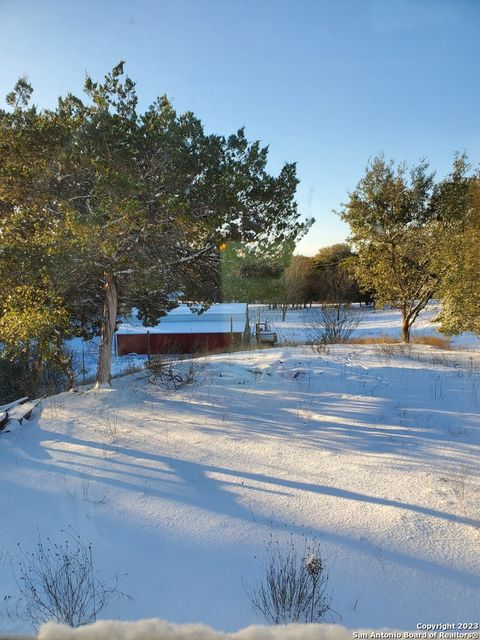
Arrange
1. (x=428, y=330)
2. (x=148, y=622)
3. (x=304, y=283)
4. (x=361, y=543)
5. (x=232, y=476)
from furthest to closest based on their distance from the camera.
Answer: (x=304, y=283), (x=428, y=330), (x=232, y=476), (x=361, y=543), (x=148, y=622)

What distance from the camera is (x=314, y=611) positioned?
262cm

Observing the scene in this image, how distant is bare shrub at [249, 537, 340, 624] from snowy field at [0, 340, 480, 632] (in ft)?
0.24

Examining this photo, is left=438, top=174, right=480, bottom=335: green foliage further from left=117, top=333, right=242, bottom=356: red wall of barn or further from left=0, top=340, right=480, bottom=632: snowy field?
left=117, top=333, right=242, bottom=356: red wall of barn

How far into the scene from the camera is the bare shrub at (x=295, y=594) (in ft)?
8.45

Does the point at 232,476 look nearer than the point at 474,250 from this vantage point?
Yes

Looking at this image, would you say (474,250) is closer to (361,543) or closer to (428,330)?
(361,543)

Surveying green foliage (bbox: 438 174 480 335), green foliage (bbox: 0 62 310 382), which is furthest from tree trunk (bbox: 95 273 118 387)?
green foliage (bbox: 438 174 480 335)

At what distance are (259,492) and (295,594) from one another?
4.93ft

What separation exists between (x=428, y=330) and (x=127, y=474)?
28007 millimetres

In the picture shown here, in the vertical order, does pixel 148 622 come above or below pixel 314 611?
above

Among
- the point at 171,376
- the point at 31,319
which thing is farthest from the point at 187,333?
the point at 31,319

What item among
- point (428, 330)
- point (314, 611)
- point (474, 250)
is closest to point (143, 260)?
point (314, 611)

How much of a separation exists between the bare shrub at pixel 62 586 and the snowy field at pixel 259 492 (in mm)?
120

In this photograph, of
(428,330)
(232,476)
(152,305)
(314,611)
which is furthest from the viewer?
(428,330)
